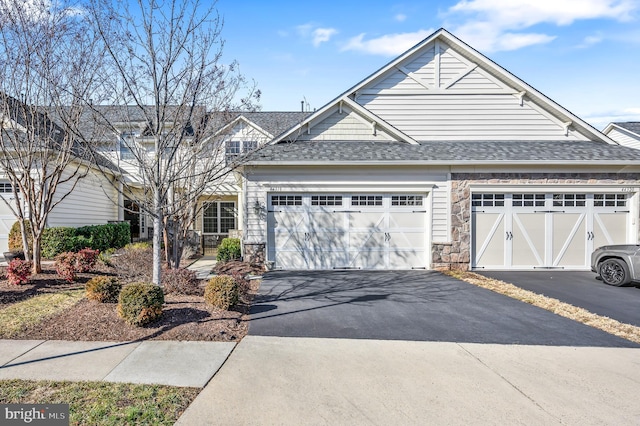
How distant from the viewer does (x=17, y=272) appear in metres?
7.77

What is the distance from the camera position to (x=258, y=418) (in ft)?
10.5

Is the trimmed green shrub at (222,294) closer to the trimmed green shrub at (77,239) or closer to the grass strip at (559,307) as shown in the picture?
the grass strip at (559,307)

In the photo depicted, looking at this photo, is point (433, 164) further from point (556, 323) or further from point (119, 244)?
point (119, 244)

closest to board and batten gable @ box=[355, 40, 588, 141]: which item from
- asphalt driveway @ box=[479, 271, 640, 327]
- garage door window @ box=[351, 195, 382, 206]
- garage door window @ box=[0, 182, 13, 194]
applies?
garage door window @ box=[351, 195, 382, 206]

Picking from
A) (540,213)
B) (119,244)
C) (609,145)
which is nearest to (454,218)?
(540,213)

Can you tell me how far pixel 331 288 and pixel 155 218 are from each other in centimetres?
447

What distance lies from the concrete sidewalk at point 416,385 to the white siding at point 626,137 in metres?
18.3

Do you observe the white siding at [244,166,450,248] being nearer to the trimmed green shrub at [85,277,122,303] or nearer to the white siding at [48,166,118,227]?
the trimmed green shrub at [85,277,122,303]

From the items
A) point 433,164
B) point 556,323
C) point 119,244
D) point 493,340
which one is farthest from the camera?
point 119,244

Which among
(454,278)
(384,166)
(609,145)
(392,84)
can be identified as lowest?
(454,278)

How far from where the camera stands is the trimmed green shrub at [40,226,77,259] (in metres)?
12.1

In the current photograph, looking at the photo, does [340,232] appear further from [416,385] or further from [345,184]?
[416,385]

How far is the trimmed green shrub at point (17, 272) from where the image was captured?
7727 millimetres

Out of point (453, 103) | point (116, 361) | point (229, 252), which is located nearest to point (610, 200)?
point (453, 103)
